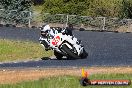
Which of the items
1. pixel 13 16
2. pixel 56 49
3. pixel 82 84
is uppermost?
pixel 82 84

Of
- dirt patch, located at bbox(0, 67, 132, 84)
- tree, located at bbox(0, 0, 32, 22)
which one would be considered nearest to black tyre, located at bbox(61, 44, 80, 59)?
dirt patch, located at bbox(0, 67, 132, 84)

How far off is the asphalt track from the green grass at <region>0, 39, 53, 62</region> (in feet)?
7.54

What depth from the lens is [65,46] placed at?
24922 millimetres

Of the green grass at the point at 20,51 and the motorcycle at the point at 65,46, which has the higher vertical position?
the motorcycle at the point at 65,46

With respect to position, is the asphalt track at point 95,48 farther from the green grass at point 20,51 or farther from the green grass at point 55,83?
the green grass at point 55,83

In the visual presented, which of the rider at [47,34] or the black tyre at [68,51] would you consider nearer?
the rider at [47,34]

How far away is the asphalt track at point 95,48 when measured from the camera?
2333 cm

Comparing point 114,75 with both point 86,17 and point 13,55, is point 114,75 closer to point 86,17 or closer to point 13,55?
point 13,55

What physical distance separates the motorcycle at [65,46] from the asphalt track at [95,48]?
1.45 ft

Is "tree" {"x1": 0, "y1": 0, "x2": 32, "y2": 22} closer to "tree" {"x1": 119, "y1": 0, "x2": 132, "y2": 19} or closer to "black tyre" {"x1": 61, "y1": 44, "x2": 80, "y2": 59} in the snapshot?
"tree" {"x1": 119, "y1": 0, "x2": 132, "y2": 19}

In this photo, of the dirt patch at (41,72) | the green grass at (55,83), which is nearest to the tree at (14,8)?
the dirt patch at (41,72)

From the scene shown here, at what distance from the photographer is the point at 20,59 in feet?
88.2

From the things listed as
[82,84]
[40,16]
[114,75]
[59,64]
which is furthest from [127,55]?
[40,16]

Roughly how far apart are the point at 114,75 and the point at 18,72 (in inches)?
Answer: 170
